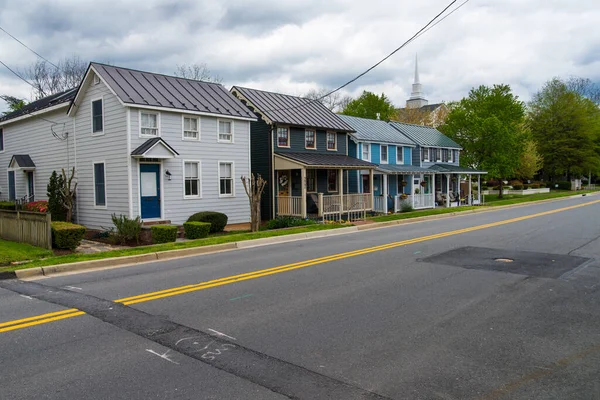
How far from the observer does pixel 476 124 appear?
4247 cm

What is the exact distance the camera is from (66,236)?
1389 cm

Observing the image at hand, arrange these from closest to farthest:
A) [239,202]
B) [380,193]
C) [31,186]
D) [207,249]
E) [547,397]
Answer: [547,397]
[207,249]
[239,202]
[31,186]
[380,193]

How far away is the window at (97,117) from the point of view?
2009 centimetres

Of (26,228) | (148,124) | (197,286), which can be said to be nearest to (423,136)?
(148,124)

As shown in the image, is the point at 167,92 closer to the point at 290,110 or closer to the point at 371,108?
the point at 290,110

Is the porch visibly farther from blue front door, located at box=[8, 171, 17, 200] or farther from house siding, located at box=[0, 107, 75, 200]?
blue front door, located at box=[8, 171, 17, 200]

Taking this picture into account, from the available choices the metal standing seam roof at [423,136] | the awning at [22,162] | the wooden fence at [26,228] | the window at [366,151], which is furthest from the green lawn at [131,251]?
the metal standing seam roof at [423,136]

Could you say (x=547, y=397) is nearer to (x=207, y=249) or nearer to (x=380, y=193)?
(x=207, y=249)

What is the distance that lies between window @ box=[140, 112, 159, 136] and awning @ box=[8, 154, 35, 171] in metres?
9.27

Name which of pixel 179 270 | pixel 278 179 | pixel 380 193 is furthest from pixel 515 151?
pixel 179 270

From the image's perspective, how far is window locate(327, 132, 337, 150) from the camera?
29078 mm

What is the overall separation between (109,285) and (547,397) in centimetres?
753

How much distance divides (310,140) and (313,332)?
2257 cm

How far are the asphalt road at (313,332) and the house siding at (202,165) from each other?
30.1 feet
